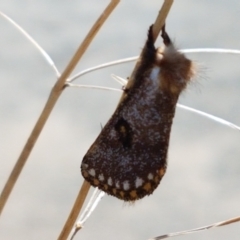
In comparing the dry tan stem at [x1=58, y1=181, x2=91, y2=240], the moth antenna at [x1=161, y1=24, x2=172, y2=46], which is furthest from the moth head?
the dry tan stem at [x1=58, y1=181, x2=91, y2=240]

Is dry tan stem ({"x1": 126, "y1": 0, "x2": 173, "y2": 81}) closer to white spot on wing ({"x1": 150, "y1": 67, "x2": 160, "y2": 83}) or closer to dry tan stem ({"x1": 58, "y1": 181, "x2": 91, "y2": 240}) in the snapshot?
white spot on wing ({"x1": 150, "y1": 67, "x2": 160, "y2": 83})

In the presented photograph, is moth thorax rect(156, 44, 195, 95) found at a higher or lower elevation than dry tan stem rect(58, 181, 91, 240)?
higher

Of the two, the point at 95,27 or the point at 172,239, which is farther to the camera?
the point at 172,239

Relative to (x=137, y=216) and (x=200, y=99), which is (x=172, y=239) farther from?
(x=200, y=99)

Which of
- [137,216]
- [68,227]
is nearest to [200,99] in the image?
[137,216]

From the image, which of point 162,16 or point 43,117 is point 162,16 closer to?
point 162,16

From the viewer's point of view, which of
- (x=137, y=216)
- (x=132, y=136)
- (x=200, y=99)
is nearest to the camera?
(x=132, y=136)

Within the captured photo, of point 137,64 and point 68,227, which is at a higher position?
point 137,64

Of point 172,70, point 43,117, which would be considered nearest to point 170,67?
point 172,70
